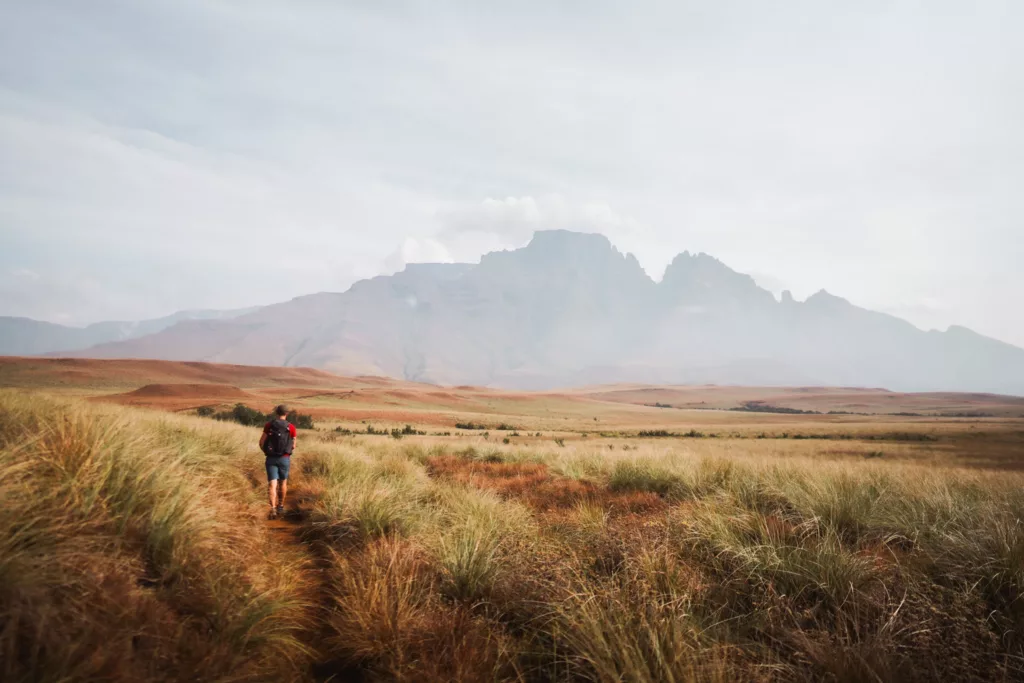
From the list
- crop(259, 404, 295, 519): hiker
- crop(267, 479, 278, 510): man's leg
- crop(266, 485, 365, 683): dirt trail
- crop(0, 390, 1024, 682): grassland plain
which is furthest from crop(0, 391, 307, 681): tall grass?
crop(259, 404, 295, 519): hiker

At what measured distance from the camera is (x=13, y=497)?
10.8ft

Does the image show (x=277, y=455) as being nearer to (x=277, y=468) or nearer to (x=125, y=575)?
(x=277, y=468)

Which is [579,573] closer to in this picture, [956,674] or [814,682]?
[814,682]

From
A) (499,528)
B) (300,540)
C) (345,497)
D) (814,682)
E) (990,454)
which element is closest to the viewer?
(814,682)

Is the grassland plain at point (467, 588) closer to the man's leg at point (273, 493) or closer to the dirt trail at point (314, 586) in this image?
the dirt trail at point (314, 586)

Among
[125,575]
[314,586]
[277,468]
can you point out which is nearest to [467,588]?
[314,586]

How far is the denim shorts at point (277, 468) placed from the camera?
27.2 feet

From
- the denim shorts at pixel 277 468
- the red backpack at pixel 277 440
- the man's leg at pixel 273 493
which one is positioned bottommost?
the man's leg at pixel 273 493

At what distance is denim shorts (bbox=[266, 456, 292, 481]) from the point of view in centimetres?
830

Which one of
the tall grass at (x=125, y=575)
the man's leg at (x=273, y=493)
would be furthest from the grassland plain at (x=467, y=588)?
the man's leg at (x=273, y=493)

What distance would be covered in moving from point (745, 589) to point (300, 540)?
18.9 feet

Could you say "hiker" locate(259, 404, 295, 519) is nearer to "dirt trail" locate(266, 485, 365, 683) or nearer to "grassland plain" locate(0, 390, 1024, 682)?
"dirt trail" locate(266, 485, 365, 683)

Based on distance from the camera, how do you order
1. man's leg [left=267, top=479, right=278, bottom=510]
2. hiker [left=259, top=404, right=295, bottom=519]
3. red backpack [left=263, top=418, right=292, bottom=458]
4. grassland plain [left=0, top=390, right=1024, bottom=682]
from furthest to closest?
red backpack [left=263, top=418, right=292, bottom=458], hiker [left=259, top=404, right=295, bottom=519], man's leg [left=267, top=479, right=278, bottom=510], grassland plain [left=0, top=390, right=1024, bottom=682]

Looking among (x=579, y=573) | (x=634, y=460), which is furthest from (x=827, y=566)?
(x=634, y=460)
